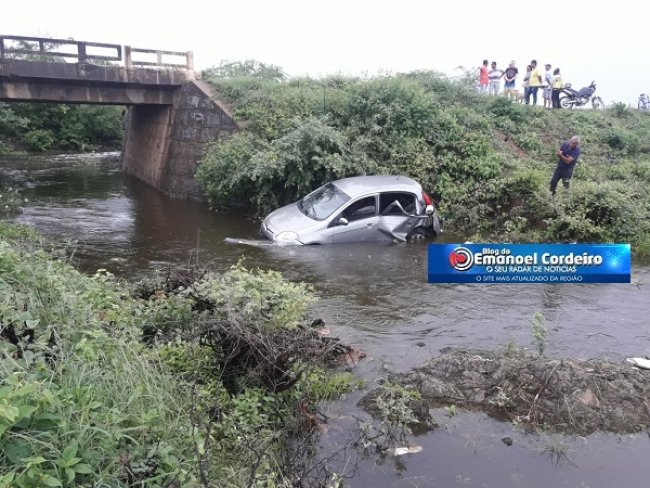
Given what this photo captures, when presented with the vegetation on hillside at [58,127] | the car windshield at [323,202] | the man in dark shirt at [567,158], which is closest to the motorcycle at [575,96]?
the man in dark shirt at [567,158]

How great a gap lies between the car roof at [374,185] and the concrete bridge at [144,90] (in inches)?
292

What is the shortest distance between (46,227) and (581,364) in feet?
41.9

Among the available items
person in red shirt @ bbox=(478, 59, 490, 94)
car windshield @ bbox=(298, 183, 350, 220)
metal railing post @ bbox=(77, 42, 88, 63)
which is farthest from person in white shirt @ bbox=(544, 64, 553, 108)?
metal railing post @ bbox=(77, 42, 88, 63)

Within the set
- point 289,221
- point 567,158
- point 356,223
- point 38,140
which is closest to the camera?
point 356,223

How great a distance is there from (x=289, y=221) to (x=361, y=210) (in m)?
1.54

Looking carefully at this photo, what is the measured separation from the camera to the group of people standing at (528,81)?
21844 millimetres

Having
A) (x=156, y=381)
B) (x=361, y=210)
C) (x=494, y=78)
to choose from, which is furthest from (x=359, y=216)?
(x=494, y=78)

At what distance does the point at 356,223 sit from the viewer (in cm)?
1126

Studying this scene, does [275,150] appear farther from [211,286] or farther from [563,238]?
[211,286]

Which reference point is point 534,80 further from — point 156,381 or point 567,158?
point 156,381

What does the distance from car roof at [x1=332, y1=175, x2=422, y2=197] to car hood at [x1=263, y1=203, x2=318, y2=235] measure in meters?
1.07

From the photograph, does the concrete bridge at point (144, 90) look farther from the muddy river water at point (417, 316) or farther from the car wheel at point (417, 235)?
the car wheel at point (417, 235)

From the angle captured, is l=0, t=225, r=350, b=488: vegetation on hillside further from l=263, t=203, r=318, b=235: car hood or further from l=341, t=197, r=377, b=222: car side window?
l=341, t=197, r=377, b=222: car side window

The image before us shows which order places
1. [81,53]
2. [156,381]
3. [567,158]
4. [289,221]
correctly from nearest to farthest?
[156,381]
[289,221]
[567,158]
[81,53]
